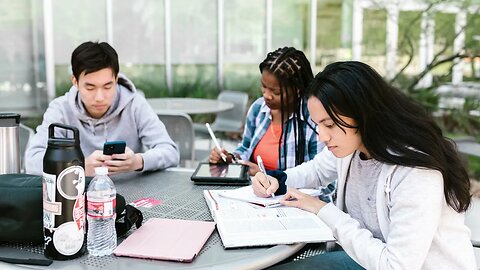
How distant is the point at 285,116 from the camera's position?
2.49m

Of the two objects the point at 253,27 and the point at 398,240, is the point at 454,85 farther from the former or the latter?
the point at 398,240

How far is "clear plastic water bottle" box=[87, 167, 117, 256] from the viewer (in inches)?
51.1

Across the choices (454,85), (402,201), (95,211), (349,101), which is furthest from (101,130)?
(454,85)

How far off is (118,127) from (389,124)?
4.57 feet

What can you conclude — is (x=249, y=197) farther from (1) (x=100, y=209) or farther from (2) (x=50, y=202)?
(2) (x=50, y=202)

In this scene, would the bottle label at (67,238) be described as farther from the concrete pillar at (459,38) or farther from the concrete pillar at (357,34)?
the concrete pillar at (357,34)

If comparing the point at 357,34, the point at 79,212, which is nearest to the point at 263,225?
the point at 79,212

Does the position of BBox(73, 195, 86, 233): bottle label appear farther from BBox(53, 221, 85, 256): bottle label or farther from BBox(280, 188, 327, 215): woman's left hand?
BBox(280, 188, 327, 215): woman's left hand

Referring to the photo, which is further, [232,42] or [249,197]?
[232,42]

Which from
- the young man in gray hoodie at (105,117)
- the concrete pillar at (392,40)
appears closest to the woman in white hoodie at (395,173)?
the young man in gray hoodie at (105,117)

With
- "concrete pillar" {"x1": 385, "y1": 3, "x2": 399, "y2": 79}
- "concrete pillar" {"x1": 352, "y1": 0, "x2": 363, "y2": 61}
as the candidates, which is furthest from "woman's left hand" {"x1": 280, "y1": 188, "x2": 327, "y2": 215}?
"concrete pillar" {"x1": 352, "y1": 0, "x2": 363, "y2": 61}

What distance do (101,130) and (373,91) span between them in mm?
1395

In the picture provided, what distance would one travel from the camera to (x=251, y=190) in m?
1.85

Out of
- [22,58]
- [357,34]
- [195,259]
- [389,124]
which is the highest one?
[357,34]
